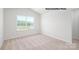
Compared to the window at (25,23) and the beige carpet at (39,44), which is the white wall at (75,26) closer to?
the beige carpet at (39,44)

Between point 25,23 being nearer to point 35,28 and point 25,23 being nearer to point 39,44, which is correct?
point 35,28

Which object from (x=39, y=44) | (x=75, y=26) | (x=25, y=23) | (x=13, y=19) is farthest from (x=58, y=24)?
(x=13, y=19)

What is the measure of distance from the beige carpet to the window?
0.74ft

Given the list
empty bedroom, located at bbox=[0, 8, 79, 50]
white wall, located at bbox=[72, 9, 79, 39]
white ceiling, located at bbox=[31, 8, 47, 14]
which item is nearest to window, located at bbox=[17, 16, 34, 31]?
empty bedroom, located at bbox=[0, 8, 79, 50]

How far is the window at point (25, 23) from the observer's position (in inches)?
82.0

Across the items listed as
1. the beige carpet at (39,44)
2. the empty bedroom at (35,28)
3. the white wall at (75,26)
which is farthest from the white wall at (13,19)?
the white wall at (75,26)

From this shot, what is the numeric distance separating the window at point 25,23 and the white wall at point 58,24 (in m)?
0.27

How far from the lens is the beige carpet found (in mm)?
2072

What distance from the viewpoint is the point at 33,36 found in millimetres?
2145

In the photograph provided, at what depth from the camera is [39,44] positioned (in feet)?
6.94

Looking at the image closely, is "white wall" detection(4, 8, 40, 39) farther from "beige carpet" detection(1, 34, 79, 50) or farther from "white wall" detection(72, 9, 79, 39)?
"white wall" detection(72, 9, 79, 39)
